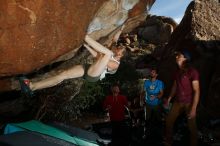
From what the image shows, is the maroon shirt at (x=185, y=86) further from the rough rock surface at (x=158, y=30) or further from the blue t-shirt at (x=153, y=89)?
the rough rock surface at (x=158, y=30)

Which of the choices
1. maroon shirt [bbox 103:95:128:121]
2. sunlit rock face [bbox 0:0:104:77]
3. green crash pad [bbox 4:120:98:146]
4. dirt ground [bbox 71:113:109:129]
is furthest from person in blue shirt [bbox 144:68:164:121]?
green crash pad [bbox 4:120:98:146]

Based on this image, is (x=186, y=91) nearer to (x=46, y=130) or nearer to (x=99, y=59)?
(x=99, y=59)

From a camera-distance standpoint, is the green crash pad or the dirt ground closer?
the green crash pad

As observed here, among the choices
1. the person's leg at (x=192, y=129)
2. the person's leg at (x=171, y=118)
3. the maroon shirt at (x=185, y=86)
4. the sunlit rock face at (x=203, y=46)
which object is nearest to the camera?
the maroon shirt at (x=185, y=86)

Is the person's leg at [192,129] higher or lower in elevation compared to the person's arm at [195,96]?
lower

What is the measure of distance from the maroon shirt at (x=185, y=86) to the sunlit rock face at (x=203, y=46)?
379cm

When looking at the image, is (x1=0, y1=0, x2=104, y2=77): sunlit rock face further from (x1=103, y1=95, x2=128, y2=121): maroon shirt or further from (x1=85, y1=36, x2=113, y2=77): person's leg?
(x1=103, y1=95, x2=128, y2=121): maroon shirt

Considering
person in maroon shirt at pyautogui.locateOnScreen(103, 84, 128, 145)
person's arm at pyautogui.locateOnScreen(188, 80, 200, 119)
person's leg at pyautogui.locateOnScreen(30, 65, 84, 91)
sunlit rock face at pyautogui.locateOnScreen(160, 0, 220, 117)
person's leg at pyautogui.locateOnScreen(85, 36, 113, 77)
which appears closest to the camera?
person's leg at pyautogui.locateOnScreen(85, 36, 113, 77)

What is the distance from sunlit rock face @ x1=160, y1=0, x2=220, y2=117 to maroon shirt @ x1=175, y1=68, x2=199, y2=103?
→ 3790 mm

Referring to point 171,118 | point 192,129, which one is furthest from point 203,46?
point 192,129

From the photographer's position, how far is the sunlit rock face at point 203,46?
1358 centimetres

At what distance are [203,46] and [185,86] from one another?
558 centimetres

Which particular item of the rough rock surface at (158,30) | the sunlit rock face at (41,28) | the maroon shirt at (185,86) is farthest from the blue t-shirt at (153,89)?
the rough rock surface at (158,30)

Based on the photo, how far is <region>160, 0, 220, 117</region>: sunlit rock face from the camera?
535 inches
